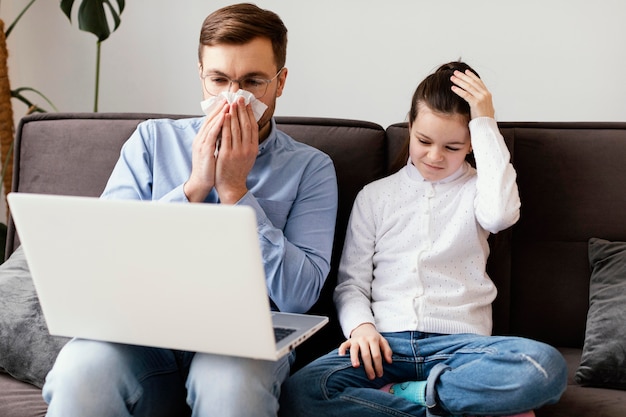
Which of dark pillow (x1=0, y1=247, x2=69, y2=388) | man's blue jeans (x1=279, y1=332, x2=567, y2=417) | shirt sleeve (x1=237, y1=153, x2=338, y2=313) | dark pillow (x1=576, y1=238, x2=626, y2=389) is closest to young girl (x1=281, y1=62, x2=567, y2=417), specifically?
man's blue jeans (x1=279, y1=332, x2=567, y2=417)

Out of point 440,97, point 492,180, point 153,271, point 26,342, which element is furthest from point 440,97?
point 26,342

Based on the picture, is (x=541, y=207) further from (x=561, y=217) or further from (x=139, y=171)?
(x=139, y=171)

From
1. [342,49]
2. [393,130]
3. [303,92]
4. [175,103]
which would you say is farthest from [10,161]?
[393,130]

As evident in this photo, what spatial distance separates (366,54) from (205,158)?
95cm

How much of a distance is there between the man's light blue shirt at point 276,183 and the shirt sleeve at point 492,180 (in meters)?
0.31

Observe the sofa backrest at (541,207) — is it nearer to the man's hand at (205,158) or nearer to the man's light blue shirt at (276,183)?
the man's light blue shirt at (276,183)

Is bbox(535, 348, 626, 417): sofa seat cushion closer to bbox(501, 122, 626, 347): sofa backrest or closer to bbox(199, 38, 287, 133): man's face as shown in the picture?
bbox(501, 122, 626, 347): sofa backrest

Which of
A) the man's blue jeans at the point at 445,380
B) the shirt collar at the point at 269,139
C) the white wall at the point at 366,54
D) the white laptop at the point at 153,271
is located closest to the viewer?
the white laptop at the point at 153,271

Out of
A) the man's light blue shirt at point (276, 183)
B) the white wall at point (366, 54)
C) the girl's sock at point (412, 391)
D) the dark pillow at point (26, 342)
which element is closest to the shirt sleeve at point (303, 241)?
the man's light blue shirt at point (276, 183)

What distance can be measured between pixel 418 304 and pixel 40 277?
2.43 ft

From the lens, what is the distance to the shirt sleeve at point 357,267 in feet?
5.26

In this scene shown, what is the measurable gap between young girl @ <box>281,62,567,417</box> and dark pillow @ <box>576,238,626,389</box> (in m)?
0.21

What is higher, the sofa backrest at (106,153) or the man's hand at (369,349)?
the sofa backrest at (106,153)

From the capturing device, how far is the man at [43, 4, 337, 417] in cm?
126
